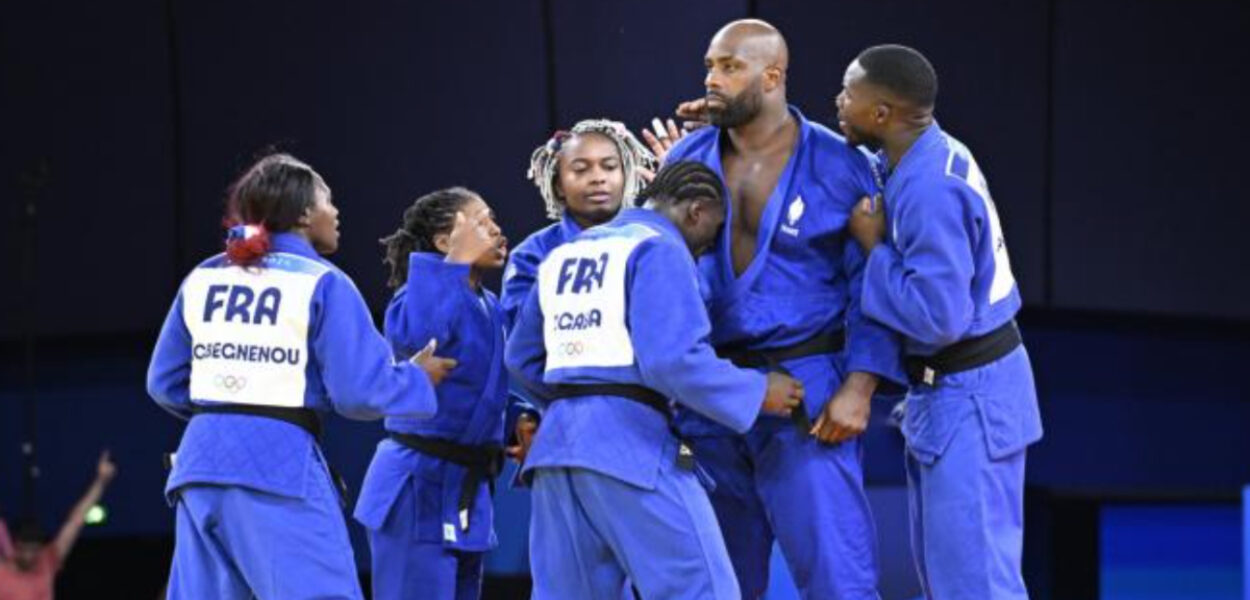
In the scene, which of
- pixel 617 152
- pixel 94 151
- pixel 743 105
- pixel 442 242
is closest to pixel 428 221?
pixel 442 242

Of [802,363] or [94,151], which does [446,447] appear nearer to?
[802,363]

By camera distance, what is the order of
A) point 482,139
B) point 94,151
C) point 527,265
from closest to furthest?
point 527,265, point 482,139, point 94,151

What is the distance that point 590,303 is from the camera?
4.15m

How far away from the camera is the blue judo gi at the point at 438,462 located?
4.99 m

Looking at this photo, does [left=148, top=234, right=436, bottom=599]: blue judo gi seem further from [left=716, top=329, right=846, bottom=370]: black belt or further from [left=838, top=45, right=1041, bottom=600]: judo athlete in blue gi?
[left=838, top=45, right=1041, bottom=600]: judo athlete in blue gi

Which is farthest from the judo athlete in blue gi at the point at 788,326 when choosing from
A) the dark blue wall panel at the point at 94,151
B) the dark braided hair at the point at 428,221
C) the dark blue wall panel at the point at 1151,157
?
the dark blue wall panel at the point at 94,151

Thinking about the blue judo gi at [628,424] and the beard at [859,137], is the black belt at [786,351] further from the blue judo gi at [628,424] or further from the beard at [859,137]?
the beard at [859,137]

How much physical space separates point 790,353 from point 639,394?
0.44m

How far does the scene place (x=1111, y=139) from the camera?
26.8ft

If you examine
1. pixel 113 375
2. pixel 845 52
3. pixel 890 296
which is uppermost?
pixel 845 52

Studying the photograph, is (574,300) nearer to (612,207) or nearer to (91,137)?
(612,207)

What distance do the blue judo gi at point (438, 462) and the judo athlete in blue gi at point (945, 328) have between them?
3.89 ft

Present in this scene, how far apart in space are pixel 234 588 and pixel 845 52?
424 cm

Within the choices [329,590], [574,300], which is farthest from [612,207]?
[329,590]
